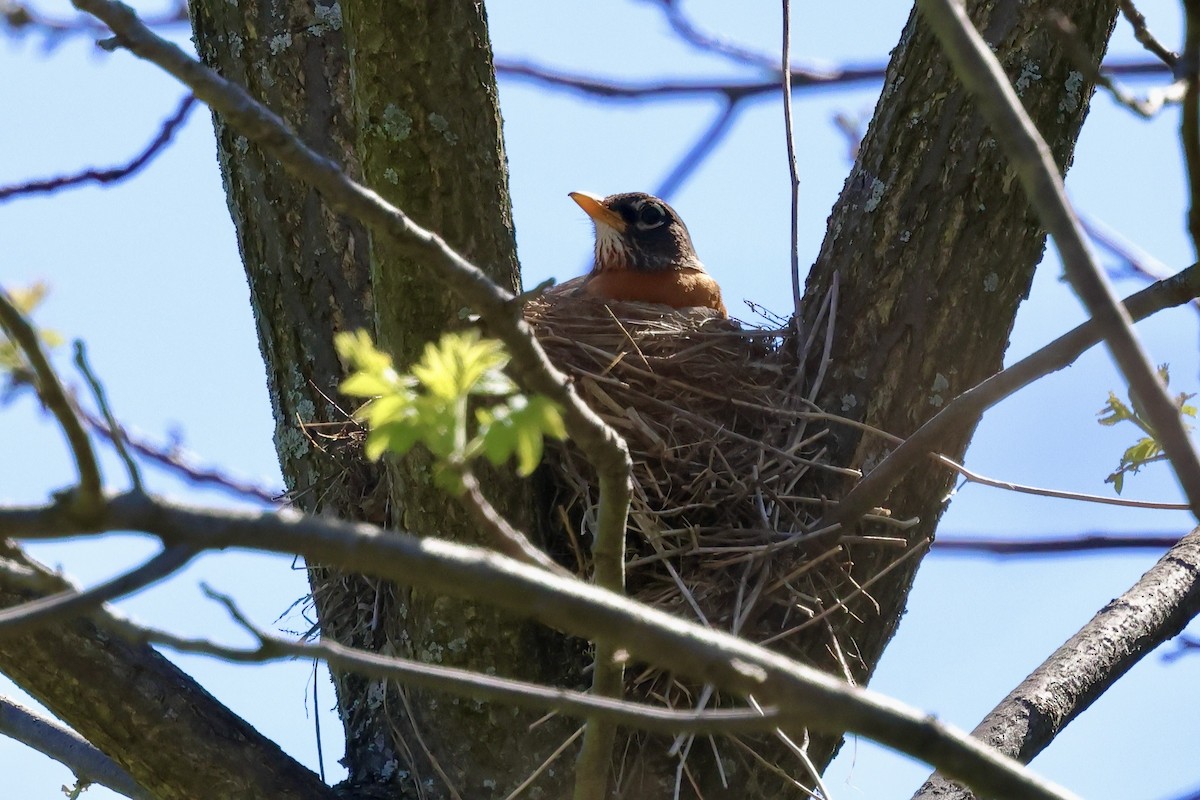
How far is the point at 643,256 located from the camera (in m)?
5.86

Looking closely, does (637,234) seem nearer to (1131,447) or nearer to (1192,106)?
(1131,447)

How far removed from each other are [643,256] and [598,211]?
0.41m

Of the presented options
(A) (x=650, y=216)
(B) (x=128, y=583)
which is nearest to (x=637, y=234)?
(A) (x=650, y=216)

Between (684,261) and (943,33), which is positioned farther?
(684,261)

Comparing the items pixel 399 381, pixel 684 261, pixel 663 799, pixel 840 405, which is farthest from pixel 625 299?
pixel 399 381

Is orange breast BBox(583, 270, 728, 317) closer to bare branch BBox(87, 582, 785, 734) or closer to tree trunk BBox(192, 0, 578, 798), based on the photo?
Result: tree trunk BBox(192, 0, 578, 798)

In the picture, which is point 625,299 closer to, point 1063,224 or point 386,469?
point 386,469

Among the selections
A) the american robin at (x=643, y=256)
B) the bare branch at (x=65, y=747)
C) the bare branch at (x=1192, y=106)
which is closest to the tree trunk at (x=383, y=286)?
the bare branch at (x=65, y=747)

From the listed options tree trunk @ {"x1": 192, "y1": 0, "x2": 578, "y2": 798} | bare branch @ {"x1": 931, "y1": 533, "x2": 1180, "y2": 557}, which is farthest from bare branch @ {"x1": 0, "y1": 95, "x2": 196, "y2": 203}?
bare branch @ {"x1": 931, "y1": 533, "x2": 1180, "y2": 557}

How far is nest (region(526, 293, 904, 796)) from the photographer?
3357 mm

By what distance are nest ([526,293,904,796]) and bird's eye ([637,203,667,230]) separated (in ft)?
5.54

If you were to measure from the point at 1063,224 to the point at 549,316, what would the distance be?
3.00 m

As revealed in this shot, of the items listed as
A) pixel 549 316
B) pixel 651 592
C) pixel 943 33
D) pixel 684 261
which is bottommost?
pixel 943 33

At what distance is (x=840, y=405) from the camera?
3.67 m
